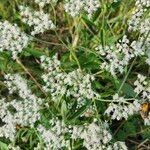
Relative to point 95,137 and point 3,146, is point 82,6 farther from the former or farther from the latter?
point 3,146

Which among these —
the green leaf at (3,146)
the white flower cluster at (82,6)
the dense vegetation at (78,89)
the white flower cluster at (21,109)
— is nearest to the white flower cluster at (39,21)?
the dense vegetation at (78,89)

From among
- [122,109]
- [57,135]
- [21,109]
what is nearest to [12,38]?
[21,109]

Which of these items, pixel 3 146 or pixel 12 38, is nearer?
pixel 12 38

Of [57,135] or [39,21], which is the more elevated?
→ [39,21]

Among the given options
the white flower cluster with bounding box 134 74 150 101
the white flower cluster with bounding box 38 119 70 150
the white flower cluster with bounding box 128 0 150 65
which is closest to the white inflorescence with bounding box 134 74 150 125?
the white flower cluster with bounding box 134 74 150 101

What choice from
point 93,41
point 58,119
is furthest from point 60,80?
point 93,41

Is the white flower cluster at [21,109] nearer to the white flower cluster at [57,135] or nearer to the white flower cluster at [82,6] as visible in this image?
the white flower cluster at [57,135]
